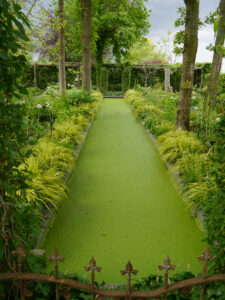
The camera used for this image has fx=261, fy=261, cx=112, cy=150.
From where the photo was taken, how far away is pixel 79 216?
10.3ft

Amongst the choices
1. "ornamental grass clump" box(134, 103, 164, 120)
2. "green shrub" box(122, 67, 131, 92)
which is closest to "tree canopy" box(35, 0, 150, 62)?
"green shrub" box(122, 67, 131, 92)

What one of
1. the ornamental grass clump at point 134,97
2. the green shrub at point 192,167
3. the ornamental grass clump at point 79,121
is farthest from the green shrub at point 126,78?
the green shrub at point 192,167

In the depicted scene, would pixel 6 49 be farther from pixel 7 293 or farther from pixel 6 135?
pixel 7 293

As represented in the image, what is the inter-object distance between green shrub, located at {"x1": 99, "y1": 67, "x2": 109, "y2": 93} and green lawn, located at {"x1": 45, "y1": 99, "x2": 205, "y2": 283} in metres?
13.3

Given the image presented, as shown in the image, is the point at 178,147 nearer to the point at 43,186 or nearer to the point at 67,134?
the point at 67,134

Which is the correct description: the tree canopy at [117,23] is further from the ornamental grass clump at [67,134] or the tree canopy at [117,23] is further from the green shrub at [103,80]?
the ornamental grass clump at [67,134]

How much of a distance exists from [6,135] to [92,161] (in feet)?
11.5

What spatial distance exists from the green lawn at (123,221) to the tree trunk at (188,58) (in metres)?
1.11

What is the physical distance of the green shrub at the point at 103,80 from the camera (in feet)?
57.5

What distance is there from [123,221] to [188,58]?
373 centimetres

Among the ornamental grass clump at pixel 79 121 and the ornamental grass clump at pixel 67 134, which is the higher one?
the ornamental grass clump at pixel 79 121

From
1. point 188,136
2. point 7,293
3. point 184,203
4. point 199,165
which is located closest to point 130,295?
point 7,293

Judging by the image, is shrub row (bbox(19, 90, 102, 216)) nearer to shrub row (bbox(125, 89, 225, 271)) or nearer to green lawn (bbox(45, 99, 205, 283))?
green lawn (bbox(45, 99, 205, 283))

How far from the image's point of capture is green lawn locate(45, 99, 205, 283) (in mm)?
2415
